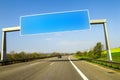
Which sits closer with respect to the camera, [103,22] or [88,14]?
[88,14]

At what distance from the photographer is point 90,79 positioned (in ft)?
32.2

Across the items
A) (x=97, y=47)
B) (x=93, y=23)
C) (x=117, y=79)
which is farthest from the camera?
(x=97, y=47)

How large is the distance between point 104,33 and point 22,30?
1207 cm

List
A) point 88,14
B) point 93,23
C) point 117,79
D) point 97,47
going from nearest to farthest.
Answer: point 117,79 < point 88,14 < point 93,23 < point 97,47

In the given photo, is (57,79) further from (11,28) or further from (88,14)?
(11,28)

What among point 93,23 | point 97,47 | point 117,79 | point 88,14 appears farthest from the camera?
point 97,47

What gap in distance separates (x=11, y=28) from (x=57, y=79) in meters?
20.6

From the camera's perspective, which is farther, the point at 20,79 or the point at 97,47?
the point at 97,47

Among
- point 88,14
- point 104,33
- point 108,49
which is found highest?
point 88,14

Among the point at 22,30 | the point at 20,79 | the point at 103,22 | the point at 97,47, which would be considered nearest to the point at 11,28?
the point at 22,30

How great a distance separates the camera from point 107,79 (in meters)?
9.79

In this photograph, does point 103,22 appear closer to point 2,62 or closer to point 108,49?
point 108,49

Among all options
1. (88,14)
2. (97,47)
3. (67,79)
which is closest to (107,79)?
(67,79)

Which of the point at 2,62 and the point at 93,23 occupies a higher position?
the point at 93,23
